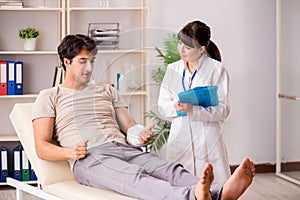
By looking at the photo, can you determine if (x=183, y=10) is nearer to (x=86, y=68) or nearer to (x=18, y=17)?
(x=18, y=17)

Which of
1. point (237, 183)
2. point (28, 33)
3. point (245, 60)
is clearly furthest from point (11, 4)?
point (237, 183)

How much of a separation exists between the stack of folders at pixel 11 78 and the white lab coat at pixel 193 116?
197 centimetres

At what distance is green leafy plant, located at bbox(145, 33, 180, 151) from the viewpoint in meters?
2.79

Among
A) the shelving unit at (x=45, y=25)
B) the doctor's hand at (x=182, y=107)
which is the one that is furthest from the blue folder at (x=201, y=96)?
the shelving unit at (x=45, y=25)

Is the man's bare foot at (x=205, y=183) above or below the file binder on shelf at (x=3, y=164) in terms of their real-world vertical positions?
above

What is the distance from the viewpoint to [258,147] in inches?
210

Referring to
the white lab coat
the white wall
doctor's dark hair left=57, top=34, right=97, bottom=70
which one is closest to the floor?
the white wall

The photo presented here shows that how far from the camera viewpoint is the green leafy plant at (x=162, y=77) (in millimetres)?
2791

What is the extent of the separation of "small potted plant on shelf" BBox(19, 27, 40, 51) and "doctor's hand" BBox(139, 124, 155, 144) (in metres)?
2.01

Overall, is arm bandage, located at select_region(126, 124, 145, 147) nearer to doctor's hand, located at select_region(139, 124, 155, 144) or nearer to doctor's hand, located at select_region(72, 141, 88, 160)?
doctor's hand, located at select_region(139, 124, 155, 144)

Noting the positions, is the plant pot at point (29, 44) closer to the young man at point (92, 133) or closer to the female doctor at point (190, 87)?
the young man at point (92, 133)

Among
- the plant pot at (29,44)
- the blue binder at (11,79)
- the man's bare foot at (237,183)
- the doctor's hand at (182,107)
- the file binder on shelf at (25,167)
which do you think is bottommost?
the file binder on shelf at (25,167)

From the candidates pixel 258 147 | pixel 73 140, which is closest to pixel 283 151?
pixel 258 147

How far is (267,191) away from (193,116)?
193 centimetres
